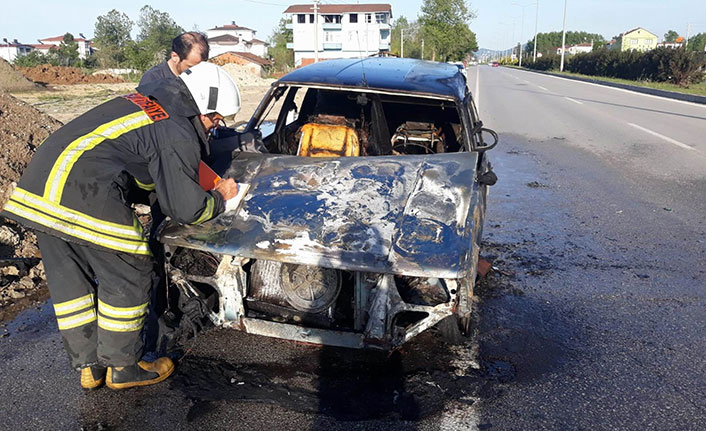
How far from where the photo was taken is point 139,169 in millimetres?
2684

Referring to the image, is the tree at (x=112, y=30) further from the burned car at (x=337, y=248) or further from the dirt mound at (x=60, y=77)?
the burned car at (x=337, y=248)

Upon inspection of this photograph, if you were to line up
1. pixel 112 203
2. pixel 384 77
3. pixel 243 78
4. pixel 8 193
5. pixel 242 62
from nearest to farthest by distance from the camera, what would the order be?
pixel 112 203, pixel 384 77, pixel 8 193, pixel 243 78, pixel 242 62

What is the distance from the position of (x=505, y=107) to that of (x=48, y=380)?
56.2 ft

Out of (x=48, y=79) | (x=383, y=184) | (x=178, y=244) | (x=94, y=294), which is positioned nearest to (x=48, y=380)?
(x=94, y=294)

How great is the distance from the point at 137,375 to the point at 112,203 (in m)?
Result: 0.89

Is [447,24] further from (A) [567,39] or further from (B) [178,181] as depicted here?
(A) [567,39]

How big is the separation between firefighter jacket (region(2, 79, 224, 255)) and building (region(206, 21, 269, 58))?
258 feet

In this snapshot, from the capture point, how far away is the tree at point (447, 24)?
70125 millimetres

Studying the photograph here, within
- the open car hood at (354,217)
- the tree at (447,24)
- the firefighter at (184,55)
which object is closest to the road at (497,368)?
the open car hood at (354,217)

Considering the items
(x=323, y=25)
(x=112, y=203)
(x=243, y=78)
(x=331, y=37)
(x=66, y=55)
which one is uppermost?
(x=323, y=25)

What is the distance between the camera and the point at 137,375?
2.80 metres

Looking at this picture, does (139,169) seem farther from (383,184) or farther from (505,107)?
(505,107)

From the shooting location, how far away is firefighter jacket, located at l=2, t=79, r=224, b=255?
253 cm

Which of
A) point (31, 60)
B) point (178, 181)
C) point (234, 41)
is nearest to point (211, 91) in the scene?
point (178, 181)
